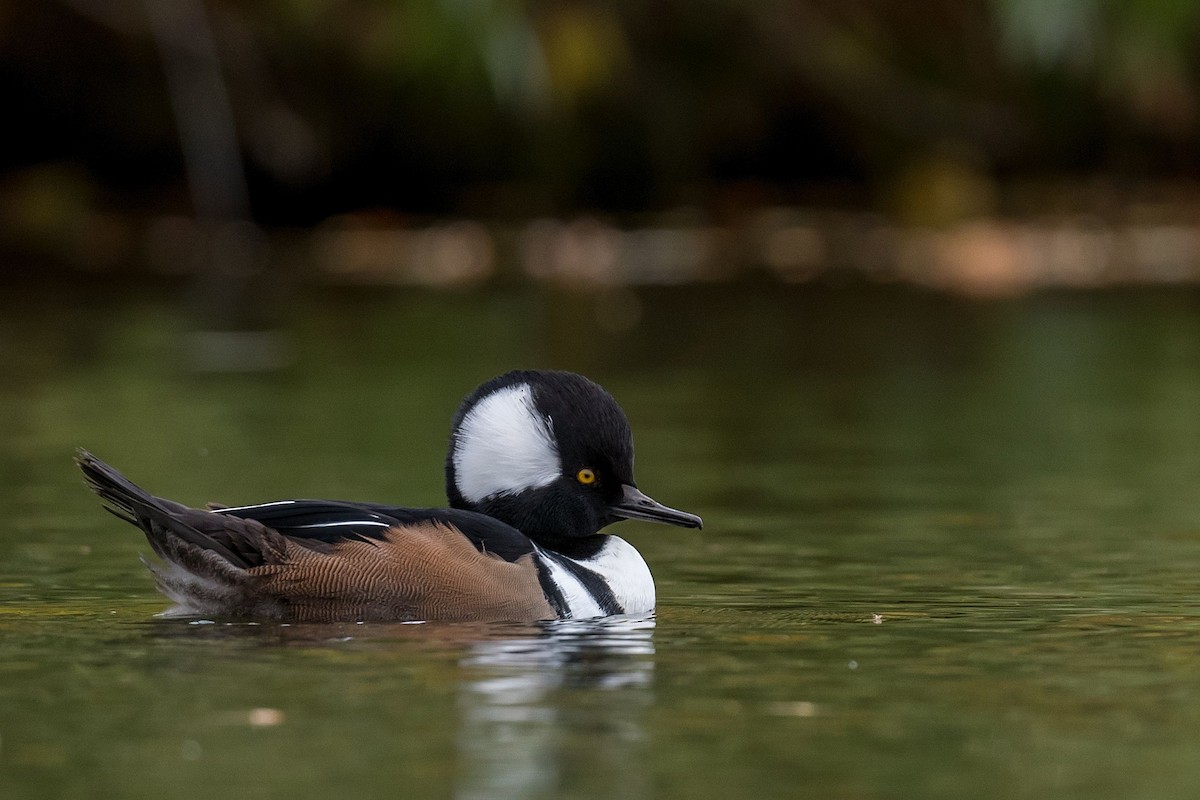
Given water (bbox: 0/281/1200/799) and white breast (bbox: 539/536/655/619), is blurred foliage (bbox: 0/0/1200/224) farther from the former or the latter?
white breast (bbox: 539/536/655/619)

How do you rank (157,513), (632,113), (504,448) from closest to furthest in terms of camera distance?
(157,513)
(504,448)
(632,113)

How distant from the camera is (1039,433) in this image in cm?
1319

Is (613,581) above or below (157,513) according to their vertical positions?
below

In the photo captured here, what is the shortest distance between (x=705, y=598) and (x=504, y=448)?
878 mm

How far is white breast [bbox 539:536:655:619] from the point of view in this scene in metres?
7.27

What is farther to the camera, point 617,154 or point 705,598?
point 617,154

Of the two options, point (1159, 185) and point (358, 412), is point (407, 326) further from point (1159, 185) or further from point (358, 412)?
point (1159, 185)

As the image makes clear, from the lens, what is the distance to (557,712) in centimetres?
569

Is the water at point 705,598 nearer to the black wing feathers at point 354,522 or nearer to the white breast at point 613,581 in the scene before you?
the white breast at point 613,581

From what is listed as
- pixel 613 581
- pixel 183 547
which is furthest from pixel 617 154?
pixel 183 547

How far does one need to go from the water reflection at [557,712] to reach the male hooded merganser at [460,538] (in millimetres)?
248

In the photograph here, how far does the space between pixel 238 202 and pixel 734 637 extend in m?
20.8

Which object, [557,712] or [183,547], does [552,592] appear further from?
[557,712]

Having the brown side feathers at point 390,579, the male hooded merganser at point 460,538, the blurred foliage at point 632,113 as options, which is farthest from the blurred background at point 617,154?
the brown side feathers at point 390,579
